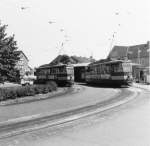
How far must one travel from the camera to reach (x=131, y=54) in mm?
79375

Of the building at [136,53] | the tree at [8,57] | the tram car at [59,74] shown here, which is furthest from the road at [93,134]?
the building at [136,53]

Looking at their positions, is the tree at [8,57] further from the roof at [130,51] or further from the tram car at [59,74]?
the roof at [130,51]

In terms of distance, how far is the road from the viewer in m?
7.46

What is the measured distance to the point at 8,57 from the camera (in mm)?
20250

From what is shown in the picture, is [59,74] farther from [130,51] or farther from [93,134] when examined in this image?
[130,51]

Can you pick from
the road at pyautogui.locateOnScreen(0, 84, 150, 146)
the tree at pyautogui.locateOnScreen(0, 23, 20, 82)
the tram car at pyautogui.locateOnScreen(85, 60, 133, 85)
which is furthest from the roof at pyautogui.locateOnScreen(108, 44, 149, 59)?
the road at pyautogui.locateOnScreen(0, 84, 150, 146)

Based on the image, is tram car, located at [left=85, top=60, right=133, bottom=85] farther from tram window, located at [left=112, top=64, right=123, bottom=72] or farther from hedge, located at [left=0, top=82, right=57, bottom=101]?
hedge, located at [left=0, top=82, right=57, bottom=101]

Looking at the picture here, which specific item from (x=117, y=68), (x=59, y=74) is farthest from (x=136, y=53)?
(x=117, y=68)

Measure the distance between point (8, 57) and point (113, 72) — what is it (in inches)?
523

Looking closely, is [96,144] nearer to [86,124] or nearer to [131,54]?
[86,124]

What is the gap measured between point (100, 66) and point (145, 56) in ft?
158

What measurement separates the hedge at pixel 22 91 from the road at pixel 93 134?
960 centimetres

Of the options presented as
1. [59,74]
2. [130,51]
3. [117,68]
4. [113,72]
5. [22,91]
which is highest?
[130,51]

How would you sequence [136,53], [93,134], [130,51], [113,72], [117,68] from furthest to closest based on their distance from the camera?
1. [130,51]
2. [136,53]
3. [113,72]
4. [117,68]
5. [93,134]
